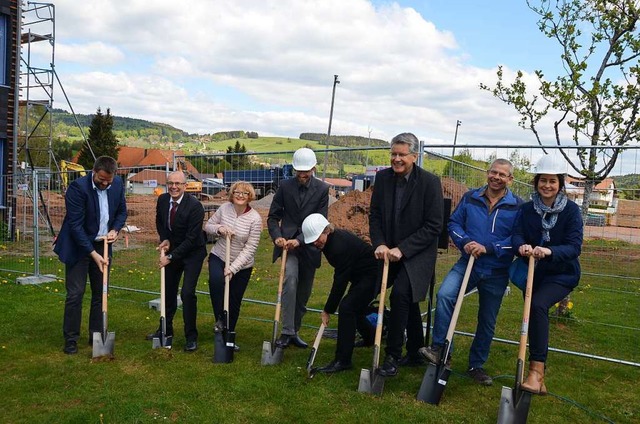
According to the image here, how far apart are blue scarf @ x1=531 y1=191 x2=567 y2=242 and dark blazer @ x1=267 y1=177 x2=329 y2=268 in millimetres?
2111

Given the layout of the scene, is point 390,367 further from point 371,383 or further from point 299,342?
point 299,342

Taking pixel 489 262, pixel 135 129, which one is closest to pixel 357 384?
pixel 489 262

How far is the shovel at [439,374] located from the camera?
4.50 m

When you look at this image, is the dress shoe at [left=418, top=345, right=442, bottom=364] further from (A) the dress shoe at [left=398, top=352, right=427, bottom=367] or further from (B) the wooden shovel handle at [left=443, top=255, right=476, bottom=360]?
(A) the dress shoe at [left=398, top=352, right=427, bottom=367]

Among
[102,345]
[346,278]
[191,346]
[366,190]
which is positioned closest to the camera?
[346,278]

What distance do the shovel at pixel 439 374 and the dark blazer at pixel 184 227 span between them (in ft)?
8.80

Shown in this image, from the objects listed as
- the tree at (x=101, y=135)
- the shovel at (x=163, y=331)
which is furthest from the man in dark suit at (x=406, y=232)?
the tree at (x=101, y=135)

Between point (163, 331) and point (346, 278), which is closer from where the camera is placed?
point (346, 278)

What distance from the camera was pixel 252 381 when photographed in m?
4.91

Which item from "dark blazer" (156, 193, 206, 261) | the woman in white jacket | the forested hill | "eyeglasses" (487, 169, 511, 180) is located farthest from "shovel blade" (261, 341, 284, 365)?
the forested hill

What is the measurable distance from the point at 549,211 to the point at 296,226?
7.99 feet

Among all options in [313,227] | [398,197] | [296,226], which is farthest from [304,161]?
[398,197]

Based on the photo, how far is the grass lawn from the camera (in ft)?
14.1

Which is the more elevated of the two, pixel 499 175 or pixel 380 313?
pixel 499 175
